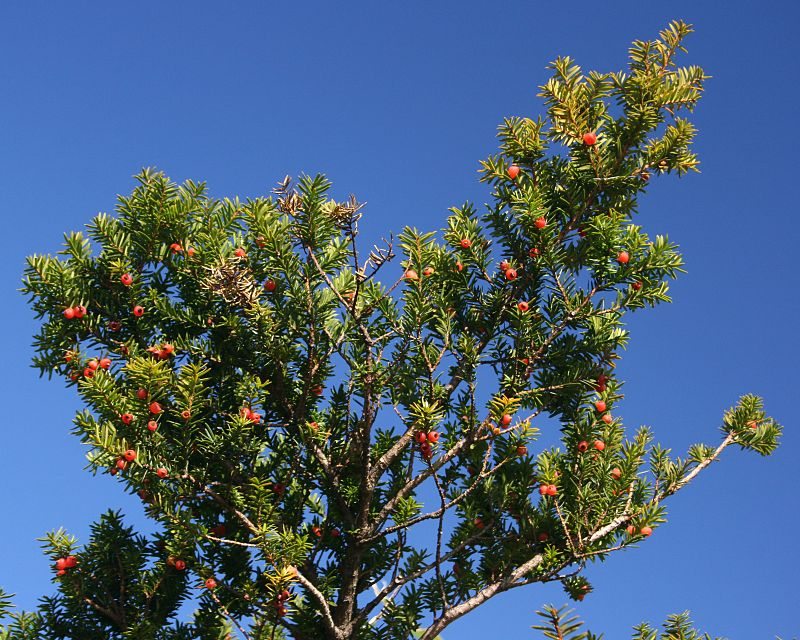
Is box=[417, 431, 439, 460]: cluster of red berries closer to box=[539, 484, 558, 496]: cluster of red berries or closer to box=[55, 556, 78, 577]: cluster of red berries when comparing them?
box=[539, 484, 558, 496]: cluster of red berries

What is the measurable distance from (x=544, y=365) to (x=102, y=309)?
133 inches

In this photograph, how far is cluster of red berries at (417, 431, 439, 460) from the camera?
5977mm

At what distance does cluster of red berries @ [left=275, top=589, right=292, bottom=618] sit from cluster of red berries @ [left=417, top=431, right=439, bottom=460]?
50.7 inches

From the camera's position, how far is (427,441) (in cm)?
599

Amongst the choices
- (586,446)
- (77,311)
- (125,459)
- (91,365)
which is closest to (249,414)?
(125,459)

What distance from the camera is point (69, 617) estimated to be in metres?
6.41

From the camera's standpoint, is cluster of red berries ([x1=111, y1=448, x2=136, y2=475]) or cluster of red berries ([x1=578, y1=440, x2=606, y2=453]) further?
cluster of red berries ([x1=578, y1=440, x2=606, y2=453])

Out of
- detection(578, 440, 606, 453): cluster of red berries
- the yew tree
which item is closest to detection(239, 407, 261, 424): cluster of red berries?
the yew tree

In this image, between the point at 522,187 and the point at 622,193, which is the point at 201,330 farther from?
the point at 622,193

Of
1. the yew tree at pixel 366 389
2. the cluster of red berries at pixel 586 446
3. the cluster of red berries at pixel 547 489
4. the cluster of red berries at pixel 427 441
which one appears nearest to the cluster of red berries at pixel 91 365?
the yew tree at pixel 366 389

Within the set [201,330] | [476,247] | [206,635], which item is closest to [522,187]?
[476,247]

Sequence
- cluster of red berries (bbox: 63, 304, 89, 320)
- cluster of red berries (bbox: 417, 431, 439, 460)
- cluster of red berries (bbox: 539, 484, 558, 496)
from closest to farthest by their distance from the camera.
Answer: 1. cluster of red berries (bbox: 417, 431, 439, 460)
2. cluster of red berries (bbox: 539, 484, 558, 496)
3. cluster of red berries (bbox: 63, 304, 89, 320)

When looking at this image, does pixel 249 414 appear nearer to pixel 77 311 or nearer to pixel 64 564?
pixel 77 311

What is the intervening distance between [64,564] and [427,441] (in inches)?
107
